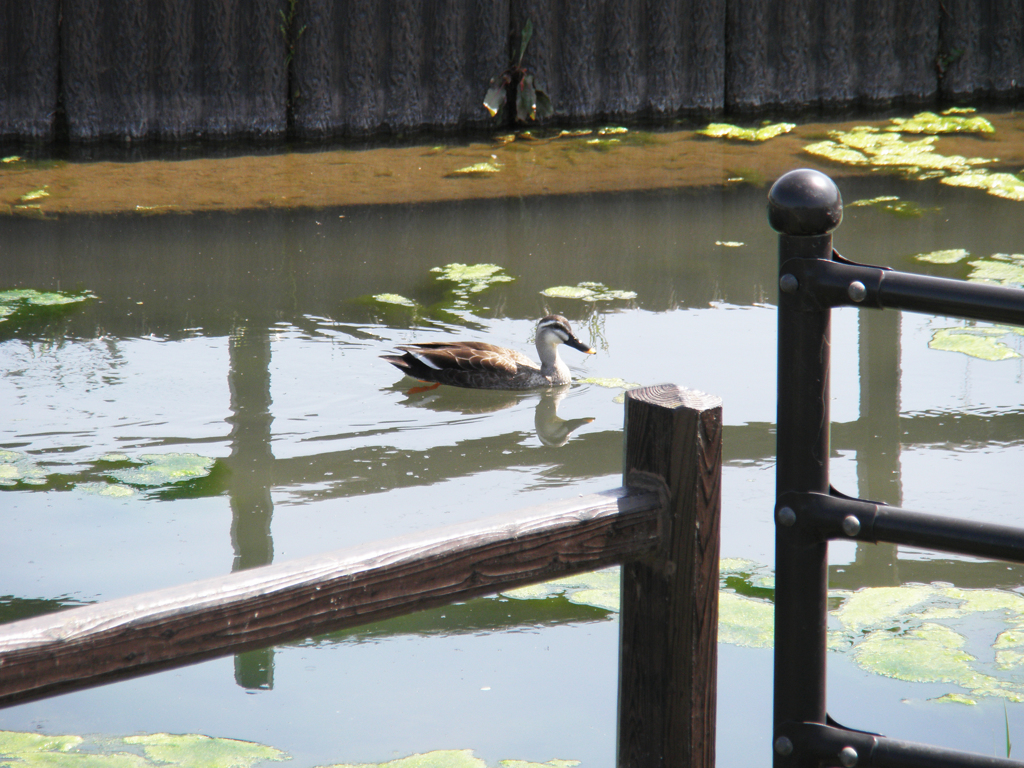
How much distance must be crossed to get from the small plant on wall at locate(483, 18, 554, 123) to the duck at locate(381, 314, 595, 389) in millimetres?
4713

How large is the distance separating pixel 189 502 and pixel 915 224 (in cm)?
555

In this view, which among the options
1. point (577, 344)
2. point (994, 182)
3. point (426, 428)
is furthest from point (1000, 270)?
point (426, 428)

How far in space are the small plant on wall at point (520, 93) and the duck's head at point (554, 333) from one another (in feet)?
15.4

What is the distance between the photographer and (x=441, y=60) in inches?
380

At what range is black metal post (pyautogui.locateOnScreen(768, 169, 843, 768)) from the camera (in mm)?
1532

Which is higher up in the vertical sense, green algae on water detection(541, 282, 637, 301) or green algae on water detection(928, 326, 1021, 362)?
green algae on water detection(541, 282, 637, 301)

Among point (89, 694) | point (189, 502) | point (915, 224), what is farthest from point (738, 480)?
point (915, 224)

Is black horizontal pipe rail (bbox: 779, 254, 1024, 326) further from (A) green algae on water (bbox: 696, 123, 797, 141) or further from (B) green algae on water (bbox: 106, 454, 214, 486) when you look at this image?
(A) green algae on water (bbox: 696, 123, 797, 141)

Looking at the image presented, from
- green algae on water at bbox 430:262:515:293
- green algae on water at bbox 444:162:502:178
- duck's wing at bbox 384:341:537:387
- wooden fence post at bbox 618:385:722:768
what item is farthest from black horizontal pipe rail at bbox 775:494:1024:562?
green algae on water at bbox 444:162:502:178

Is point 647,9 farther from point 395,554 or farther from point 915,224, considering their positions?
point 395,554

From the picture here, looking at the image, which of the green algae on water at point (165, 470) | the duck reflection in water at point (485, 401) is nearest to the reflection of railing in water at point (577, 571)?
the green algae on water at point (165, 470)

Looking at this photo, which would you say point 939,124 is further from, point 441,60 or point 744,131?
point 441,60

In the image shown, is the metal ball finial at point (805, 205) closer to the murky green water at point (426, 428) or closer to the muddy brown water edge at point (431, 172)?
the murky green water at point (426, 428)

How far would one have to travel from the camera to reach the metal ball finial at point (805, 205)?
1.52m
